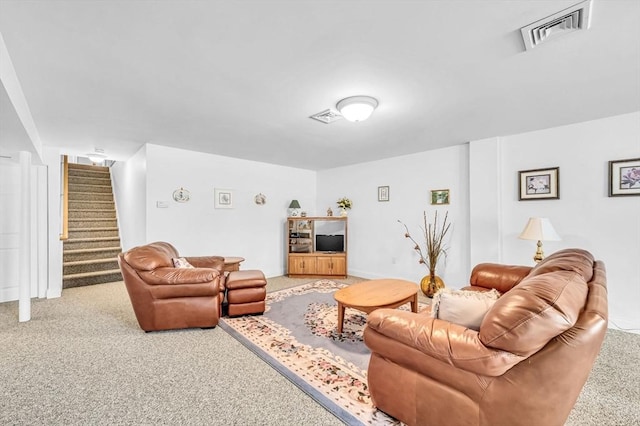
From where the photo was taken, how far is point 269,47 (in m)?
1.77

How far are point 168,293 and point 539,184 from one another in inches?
178

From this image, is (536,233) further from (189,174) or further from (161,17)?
(189,174)

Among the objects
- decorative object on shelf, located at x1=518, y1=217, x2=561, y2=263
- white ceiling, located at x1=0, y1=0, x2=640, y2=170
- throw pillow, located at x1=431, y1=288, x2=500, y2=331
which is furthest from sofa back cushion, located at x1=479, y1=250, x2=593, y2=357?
decorative object on shelf, located at x1=518, y1=217, x2=561, y2=263

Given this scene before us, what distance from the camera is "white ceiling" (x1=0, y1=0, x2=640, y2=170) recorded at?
149 centimetres

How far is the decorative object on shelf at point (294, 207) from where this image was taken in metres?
5.73

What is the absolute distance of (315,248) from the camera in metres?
5.63

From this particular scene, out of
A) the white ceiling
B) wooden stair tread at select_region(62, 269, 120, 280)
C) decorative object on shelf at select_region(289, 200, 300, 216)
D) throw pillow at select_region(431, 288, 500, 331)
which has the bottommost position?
wooden stair tread at select_region(62, 269, 120, 280)

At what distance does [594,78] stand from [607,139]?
1371 mm

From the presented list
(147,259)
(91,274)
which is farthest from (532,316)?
(91,274)

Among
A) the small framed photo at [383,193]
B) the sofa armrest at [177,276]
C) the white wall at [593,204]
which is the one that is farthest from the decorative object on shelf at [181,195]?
the white wall at [593,204]

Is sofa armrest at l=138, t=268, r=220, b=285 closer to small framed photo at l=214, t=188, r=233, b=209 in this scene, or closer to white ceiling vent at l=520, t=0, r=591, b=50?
small framed photo at l=214, t=188, r=233, b=209

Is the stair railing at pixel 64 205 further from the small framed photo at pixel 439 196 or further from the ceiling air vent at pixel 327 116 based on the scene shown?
the small framed photo at pixel 439 196

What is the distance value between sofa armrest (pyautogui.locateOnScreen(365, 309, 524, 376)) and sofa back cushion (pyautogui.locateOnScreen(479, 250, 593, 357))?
5cm

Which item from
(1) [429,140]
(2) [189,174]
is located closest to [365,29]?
(1) [429,140]
